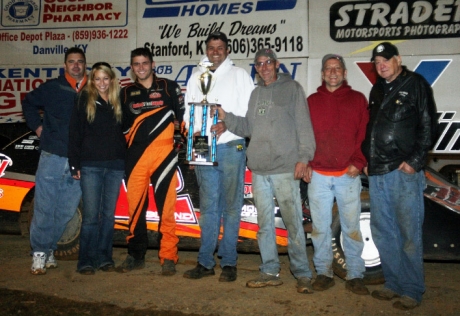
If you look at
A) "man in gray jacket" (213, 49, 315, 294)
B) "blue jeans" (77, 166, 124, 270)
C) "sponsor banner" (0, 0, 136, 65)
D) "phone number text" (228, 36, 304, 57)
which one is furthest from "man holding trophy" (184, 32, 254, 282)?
"sponsor banner" (0, 0, 136, 65)

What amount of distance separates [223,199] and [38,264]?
1930mm

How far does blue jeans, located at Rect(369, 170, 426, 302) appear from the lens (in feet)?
14.1

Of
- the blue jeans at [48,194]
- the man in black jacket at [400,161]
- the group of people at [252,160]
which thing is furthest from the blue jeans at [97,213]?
the man in black jacket at [400,161]

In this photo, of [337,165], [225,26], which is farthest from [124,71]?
[337,165]

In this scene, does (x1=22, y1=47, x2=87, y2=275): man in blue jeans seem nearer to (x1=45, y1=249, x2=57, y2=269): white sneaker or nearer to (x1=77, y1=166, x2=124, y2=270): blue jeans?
(x1=45, y1=249, x2=57, y2=269): white sneaker

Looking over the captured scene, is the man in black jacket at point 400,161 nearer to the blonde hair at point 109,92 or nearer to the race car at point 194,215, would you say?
the race car at point 194,215

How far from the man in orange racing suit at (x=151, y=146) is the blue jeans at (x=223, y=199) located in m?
0.34

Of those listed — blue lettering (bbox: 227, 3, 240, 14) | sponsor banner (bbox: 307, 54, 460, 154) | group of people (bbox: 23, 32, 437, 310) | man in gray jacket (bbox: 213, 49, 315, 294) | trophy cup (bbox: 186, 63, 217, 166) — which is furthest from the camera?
blue lettering (bbox: 227, 3, 240, 14)

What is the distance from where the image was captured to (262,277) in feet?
16.0

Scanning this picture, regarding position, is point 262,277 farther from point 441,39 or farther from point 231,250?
point 441,39

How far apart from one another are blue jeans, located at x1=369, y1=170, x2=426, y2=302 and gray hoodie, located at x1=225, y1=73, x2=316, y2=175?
656 mm

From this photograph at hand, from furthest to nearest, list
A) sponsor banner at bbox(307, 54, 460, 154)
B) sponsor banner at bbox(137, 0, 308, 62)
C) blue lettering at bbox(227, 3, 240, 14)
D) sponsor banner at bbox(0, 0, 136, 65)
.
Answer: sponsor banner at bbox(0, 0, 136, 65), blue lettering at bbox(227, 3, 240, 14), sponsor banner at bbox(137, 0, 308, 62), sponsor banner at bbox(307, 54, 460, 154)

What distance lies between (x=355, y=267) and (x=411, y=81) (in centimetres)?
163

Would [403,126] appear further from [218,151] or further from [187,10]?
[187,10]
